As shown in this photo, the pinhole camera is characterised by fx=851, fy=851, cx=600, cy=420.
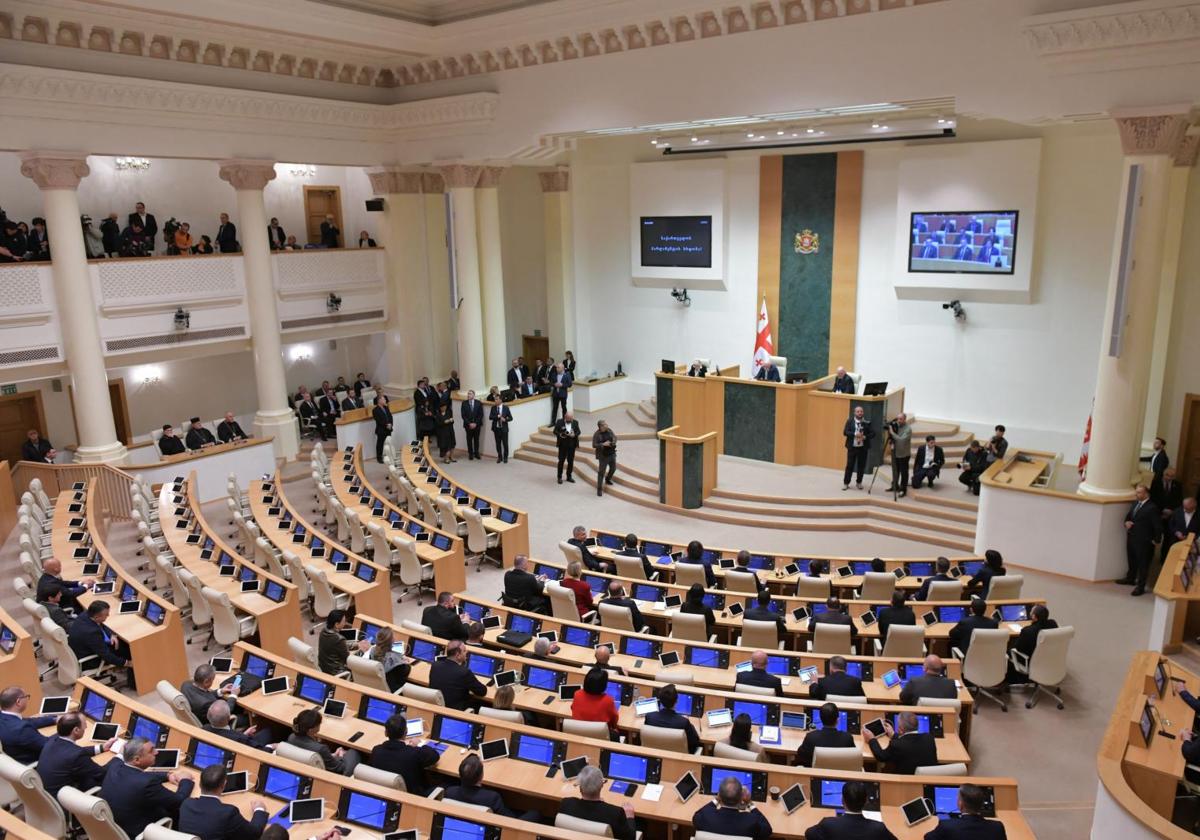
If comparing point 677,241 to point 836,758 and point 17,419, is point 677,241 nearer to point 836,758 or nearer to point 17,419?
point 17,419

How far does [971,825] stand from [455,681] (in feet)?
13.0

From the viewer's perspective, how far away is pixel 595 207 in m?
20.8

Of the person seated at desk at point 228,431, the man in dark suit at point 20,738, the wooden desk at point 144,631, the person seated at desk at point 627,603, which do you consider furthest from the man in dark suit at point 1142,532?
the person seated at desk at point 228,431

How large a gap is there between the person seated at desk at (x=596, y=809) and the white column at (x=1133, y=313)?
876 centimetres

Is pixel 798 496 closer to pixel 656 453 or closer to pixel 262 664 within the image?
pixel 656 453

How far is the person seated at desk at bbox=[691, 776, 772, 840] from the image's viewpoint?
16.6 feet

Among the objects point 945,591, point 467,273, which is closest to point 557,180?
point 467,273

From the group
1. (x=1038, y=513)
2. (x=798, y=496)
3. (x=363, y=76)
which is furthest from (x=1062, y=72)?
(x=363, y=76)

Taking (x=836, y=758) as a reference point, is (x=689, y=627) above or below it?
below

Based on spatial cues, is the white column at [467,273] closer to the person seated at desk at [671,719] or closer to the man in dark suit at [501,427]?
the man in dark suit at [501,427]

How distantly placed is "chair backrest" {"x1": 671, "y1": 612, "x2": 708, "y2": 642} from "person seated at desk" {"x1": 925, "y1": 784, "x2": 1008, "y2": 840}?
3.60 metres

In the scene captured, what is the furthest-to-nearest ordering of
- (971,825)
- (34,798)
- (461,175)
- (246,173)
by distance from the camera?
(461,175) → (246,173) → (34,798) → (971,825)

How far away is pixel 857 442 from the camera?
13984mm

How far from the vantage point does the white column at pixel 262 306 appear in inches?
630
